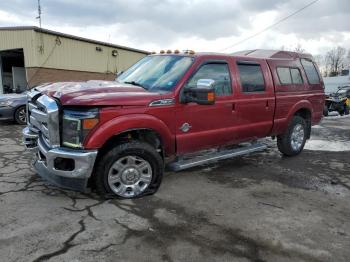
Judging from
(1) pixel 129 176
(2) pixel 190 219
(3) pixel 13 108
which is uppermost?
(3) pixel 13 108

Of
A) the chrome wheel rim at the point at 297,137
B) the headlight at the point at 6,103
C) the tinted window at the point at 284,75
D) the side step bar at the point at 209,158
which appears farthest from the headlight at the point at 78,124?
the headlight at the point at 6,103

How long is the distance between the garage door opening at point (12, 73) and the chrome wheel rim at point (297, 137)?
16067 mm

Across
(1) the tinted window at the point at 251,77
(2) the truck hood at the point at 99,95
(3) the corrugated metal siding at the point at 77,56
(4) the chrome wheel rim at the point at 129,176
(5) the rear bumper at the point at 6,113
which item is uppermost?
(3) the corrugated metal siding at the point at 77,56

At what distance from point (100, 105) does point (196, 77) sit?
62.9 inches

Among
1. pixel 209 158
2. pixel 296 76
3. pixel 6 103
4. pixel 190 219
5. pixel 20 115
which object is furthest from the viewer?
pixel 20 115

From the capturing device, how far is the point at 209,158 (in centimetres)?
539

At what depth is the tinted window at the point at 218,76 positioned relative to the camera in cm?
515

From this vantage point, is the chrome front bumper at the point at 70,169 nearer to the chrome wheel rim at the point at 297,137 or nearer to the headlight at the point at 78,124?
the headlight at the point at 78,124

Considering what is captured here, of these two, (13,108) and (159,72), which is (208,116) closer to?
(159,72)

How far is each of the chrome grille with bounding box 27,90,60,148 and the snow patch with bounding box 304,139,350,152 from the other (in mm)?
6084

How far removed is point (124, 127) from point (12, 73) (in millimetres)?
19277

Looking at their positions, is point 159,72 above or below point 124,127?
above

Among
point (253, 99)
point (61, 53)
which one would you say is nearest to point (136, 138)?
point (253, 99)

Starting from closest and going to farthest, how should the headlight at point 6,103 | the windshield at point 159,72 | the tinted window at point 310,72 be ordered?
the windshield at point 159,72, the tinted window at point 310,72, the headlight at point 6,103
